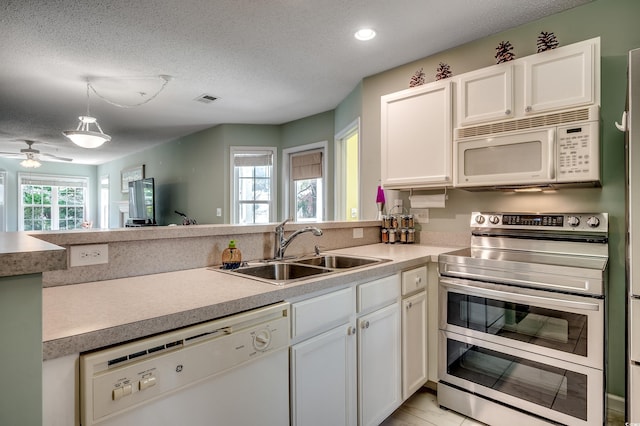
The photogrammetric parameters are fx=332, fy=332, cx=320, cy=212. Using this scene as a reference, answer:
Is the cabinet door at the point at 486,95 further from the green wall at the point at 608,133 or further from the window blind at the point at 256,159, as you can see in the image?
the window blind at the point at 256,159

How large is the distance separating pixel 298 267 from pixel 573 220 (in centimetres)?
158

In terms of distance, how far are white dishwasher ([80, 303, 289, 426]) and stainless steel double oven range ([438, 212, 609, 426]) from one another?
3.79 feet

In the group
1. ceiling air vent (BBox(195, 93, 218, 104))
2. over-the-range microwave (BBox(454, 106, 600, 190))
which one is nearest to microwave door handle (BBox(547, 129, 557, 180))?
over-the-range microwave (BBox(454, 106, 600, 190))

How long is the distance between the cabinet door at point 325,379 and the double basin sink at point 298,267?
306mm

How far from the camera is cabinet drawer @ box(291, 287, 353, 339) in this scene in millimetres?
1246

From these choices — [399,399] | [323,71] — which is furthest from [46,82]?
[399,399]

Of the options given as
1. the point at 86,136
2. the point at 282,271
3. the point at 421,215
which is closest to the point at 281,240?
the point at 282,271

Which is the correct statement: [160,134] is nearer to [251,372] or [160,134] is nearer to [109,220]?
[109,220]

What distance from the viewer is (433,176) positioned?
231 centimetres

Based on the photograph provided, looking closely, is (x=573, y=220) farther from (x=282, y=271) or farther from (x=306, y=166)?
(x=306, y=166)

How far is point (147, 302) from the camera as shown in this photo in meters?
1.02

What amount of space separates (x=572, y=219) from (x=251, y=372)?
6.28 ft

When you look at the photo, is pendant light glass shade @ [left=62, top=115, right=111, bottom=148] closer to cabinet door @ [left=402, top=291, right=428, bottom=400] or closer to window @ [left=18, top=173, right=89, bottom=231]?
cabinet door @ [left=402, top=291, right=428, bottom=400]

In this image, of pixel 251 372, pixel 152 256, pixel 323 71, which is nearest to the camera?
pixel 251 372
